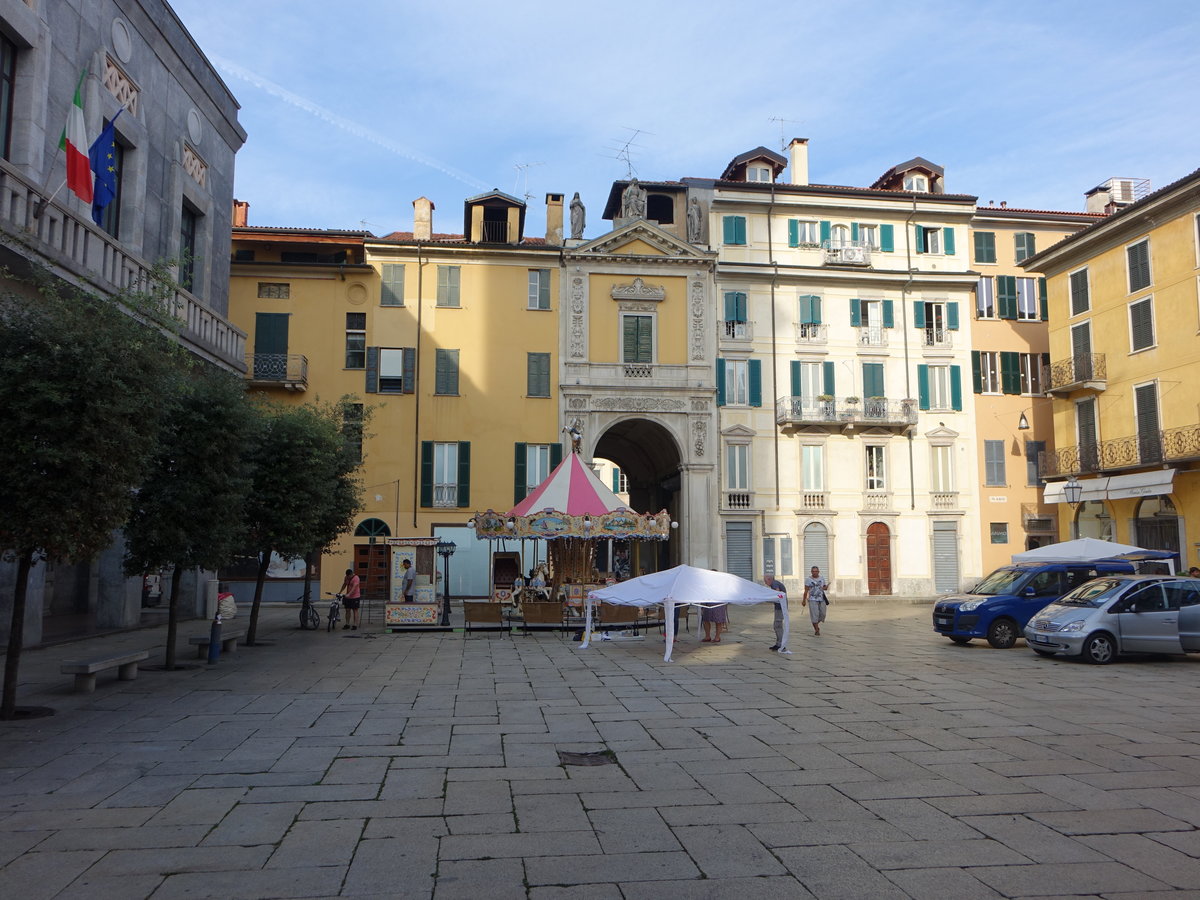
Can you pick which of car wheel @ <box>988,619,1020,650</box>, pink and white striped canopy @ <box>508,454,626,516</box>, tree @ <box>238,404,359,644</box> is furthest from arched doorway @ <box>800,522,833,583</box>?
tree @ <box>238,404,359,644</box>

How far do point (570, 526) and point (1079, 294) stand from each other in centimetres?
2366

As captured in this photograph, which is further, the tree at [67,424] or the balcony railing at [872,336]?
the balcony railing at [872,336]

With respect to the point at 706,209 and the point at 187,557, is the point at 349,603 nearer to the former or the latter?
the point at 187,557

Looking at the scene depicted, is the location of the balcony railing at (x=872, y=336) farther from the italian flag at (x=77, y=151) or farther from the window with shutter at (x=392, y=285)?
the italian flag at (x=77, y=151)

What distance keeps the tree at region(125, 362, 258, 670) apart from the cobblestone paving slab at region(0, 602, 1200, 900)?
6.37 ft

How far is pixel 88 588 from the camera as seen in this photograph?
85.9 feet

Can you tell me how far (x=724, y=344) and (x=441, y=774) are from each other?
99.9 ft

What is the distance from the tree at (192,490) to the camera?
1404 cm

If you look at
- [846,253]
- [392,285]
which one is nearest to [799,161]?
[846,253]

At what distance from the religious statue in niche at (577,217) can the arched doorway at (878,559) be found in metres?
16.9

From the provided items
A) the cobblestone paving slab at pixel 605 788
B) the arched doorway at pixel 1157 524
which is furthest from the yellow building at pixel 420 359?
the arched doorway at pixel 1157 524

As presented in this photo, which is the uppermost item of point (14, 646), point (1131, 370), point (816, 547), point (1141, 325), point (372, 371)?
point (1141, 325)

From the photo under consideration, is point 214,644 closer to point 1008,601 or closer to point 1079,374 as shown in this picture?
point 1008,601

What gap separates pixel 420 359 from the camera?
116 feet
